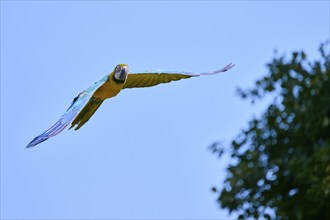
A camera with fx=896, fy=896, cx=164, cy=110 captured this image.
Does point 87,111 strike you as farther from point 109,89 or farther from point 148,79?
point 148,79

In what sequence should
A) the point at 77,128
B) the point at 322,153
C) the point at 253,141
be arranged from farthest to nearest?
the point at 77,128
the point at 253,141
the point at 322,153

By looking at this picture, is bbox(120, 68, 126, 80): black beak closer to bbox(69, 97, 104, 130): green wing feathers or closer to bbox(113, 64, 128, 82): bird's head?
bbox(113, 64, 128, 82): bird's head

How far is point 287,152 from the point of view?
29.5 feet

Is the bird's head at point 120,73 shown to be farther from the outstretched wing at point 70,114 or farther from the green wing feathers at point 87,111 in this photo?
the green wing feathers at point 87,111

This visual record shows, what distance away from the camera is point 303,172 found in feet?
28.1

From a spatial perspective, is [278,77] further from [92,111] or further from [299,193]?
[92,111]

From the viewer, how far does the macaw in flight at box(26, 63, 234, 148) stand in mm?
10164

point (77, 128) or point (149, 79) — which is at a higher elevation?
point (149, 79)

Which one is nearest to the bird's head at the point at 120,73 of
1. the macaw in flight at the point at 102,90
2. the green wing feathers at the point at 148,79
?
the macaw in flight at the point at 102,90

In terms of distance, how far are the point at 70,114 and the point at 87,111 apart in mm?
1045

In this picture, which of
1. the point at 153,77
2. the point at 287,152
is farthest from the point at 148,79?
the point at 287,152

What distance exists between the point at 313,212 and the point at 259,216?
22.4 inches

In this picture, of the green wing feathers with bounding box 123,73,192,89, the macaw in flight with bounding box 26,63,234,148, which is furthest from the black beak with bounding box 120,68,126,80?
the green wing feathers with bounding box 123,73,192,89

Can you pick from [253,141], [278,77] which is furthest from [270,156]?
[278,77]
